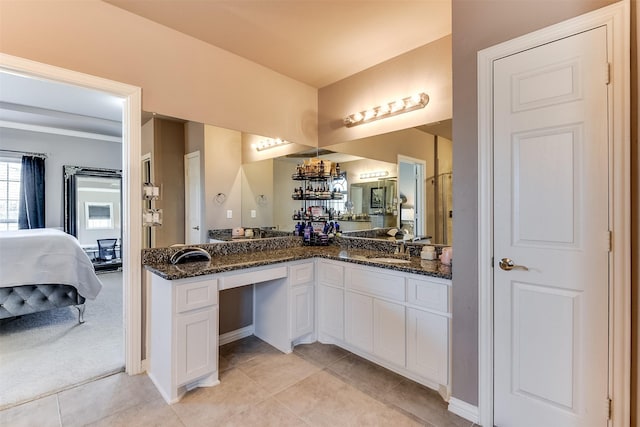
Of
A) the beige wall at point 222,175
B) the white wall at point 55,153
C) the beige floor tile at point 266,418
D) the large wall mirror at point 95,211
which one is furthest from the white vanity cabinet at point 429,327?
the white wall at point 55,153

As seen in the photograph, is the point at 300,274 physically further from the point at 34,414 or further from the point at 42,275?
the point at 42,275

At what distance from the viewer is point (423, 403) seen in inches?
76.0

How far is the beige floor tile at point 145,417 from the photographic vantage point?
5.70 ft

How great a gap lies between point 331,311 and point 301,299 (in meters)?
0.29

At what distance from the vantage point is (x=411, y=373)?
2145 millimetres

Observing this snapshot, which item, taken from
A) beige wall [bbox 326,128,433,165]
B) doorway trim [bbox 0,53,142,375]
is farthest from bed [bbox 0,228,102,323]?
beige wall [bbox 326,128,433,165]

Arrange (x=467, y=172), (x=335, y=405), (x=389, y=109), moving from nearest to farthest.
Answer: (x=467, y=172), (x=335, y=405), (x=389, y=109)

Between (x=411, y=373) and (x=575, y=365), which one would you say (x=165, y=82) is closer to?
(x=411, y=373)

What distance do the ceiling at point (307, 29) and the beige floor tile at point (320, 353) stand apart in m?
2.58

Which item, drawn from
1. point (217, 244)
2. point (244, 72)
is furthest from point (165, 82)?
point (217, 244)

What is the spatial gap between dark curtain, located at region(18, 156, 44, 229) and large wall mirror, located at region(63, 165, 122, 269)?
33 centimetres

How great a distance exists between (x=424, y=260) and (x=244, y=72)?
239 centimetres

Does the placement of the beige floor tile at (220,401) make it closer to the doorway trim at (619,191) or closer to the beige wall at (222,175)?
the beige wall at (222,175)

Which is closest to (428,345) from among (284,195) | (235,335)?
(235,335)
